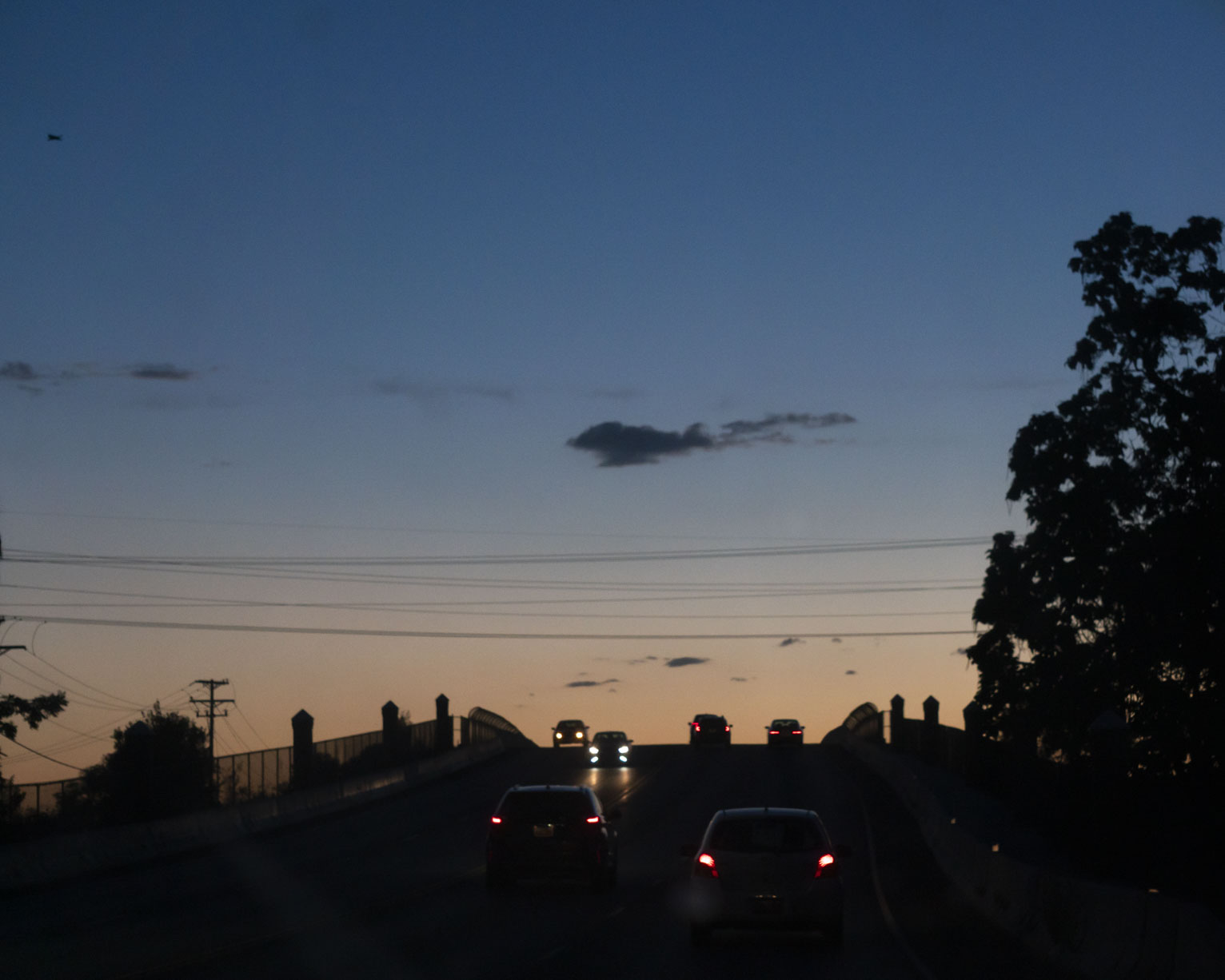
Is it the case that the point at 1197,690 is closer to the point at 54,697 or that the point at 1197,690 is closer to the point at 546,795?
the point at 546,795

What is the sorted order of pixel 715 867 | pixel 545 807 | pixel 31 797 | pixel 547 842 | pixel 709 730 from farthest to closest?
pixel 709 730
pixel 31 797
pixel 545 807
pixel 547 842
pixel 715 867

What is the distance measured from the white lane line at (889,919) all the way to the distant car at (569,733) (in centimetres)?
4291

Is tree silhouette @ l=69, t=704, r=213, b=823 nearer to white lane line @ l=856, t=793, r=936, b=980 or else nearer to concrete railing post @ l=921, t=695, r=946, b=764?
white lane line @ l=856, t=793, r=936, b=980

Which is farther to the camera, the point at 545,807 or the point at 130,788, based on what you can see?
the point at 130,788

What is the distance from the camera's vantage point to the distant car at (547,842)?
2350 centimetres

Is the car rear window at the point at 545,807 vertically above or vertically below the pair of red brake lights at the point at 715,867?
above

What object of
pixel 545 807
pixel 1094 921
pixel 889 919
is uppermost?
pixel 545 807

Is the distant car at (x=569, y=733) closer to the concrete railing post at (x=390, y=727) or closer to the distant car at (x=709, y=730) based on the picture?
the distant car at (x=709, y=730)

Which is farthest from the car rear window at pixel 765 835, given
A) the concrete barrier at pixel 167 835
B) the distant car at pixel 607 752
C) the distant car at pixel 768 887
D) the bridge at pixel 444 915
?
the distant car at pixel 607 752

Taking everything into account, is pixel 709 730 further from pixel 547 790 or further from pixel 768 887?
pixel 768 887

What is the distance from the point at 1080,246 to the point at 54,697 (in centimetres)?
4376

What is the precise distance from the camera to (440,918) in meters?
19.6

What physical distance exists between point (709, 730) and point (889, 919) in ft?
171

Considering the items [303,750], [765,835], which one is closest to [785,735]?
[303,750]
